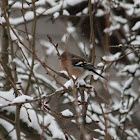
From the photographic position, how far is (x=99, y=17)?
6402 mm

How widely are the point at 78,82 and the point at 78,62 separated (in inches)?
49.6

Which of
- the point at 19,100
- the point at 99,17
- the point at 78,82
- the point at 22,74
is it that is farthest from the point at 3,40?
the point at 99,17

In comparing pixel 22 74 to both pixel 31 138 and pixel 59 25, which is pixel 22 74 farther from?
pixel 59 25

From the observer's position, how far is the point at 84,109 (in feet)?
8.29

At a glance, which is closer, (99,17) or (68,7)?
(68,7)

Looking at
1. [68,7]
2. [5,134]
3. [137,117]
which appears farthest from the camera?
[137,117]

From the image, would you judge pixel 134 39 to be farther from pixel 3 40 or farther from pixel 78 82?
pixel 78 82

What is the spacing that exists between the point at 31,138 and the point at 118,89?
2981mm

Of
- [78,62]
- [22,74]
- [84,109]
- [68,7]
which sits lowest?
[84,109]

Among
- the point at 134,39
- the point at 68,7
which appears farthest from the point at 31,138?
the point at 68,7

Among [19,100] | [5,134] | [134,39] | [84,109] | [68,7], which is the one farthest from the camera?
[68,7]

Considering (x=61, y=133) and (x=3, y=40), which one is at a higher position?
(x=3, y=40)

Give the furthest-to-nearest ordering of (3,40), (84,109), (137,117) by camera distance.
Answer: (137,117), (3,40), (84,109)

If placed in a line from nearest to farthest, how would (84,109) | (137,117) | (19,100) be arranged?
(19,100) → (84,109) → (137,117)
